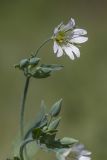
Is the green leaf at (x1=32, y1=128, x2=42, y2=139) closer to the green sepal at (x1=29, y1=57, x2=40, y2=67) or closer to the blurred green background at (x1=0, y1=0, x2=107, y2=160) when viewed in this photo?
the green sepal at (x1=29, y1=57, x2=40, y2=67)

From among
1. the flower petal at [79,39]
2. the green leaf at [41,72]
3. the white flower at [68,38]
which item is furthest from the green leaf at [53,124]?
the flower petal at [79,39]

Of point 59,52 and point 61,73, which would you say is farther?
point 61,73

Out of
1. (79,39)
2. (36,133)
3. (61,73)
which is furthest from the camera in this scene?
(61,73)

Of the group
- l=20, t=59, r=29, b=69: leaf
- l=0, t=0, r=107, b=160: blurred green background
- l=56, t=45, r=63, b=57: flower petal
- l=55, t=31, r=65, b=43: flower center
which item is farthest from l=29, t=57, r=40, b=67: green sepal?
l=0, t=0, r=107, b=160: blurred green background

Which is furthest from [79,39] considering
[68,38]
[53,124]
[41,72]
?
[53,124]

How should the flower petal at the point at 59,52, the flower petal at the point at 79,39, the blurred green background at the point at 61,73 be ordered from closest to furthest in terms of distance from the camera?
Answer: 1. the flower petal at the point at 59,52
2. the flower petal at the point at 79,39
3. the blurred green background at the point at 61,73

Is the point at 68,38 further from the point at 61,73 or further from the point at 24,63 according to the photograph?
the point at 61,73

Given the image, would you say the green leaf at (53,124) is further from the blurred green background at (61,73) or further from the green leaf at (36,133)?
the blurred green background at (61,73)
